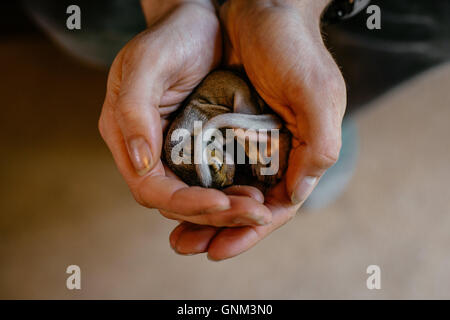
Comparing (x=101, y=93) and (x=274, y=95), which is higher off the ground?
(x=101, y=93)

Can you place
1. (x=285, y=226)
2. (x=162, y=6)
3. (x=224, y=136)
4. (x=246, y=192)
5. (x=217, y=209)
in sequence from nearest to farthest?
(x=217, y=209) < (x=246, y=192) < (x=224, y=136) < (x=162, y=6) < (x=285, y=226)

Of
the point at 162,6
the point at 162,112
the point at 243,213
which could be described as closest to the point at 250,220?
the point at 243,213

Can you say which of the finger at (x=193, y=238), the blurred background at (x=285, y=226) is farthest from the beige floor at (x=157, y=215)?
the finger at (x=193, y=238)

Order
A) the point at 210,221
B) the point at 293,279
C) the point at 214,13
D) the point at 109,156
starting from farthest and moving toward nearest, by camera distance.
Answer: the point at 109,156 → the point at 293,279 → the point at 214,13 → the point at 210,221

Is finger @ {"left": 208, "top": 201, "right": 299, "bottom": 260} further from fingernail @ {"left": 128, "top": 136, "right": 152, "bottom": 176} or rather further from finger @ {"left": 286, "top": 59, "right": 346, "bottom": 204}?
→ fingernail @ {"left": 128, "top": 136, "right": 152, "bottom": 176}

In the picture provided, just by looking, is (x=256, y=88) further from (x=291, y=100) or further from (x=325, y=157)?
(x=325, y=157)

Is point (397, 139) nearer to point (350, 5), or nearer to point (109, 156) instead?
point (350, 5)

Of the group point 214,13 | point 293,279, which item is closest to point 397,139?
point 293,279

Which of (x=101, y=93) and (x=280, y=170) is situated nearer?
(x=280, y=170)

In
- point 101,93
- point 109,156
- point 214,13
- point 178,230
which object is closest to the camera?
point 178,230
